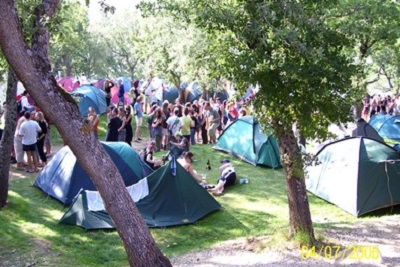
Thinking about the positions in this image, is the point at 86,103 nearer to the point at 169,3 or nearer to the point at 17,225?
the point at 17,225

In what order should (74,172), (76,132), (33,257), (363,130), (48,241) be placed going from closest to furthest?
(76,132)
(33,257)
(48,241)
(74,172)
(363,130)

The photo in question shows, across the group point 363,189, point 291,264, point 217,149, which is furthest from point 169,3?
point 217,149

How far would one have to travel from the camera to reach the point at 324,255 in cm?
764

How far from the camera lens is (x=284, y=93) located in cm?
719

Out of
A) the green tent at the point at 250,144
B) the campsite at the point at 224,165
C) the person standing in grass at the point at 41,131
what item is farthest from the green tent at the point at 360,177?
the person standing in grass at the point at 41,131

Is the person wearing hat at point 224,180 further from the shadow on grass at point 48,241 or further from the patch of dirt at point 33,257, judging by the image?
the patch of dirt at point 33,257

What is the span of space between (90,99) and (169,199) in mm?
11384

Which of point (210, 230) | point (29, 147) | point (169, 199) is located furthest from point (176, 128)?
point (210, 230)

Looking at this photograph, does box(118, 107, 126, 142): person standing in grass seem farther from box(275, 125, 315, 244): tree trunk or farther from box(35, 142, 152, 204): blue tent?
box(275, 125, 315, 244): tree trunk

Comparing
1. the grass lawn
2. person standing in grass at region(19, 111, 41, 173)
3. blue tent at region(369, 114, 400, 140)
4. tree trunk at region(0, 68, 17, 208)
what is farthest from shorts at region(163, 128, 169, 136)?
blue tent at region(369, 114, 400, 140)

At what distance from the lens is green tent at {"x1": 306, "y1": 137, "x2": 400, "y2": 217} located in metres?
10.5

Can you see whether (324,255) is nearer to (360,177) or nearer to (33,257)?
(360,177)

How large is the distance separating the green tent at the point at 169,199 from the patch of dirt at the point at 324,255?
1.45 metres

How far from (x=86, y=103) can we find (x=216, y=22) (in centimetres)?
1415
